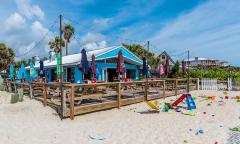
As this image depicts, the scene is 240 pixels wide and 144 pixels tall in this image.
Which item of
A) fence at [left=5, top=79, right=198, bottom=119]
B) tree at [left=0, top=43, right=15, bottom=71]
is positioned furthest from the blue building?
tree at [left=0, top=43, right=15, bottom=71]

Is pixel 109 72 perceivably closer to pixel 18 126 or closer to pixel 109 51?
pixel 109 51

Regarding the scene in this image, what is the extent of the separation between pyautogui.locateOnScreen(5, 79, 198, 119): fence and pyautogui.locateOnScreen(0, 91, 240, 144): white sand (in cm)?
34

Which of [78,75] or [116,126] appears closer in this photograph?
[116,126]

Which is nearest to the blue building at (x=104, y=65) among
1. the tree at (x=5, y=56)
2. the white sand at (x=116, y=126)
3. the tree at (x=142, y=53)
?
the white sand at (x=116, y=126)

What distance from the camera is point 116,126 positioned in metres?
6.98

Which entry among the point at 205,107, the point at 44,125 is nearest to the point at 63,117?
the point at 44,125

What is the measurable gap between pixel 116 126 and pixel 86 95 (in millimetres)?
2686

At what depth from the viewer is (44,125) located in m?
7.05

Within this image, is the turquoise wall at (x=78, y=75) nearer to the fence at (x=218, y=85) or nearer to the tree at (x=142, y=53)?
the fence at (x=218, y=85)

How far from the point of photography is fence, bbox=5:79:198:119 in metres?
7.96

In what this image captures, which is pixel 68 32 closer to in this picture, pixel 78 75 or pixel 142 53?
→ pixel 142 53

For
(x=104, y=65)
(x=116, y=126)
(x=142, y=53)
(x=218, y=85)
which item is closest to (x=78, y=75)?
(x=104, y=65)

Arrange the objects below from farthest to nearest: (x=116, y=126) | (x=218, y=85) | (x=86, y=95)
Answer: (x=218, y=85)
(x=86, y=95)
(x=116, y=126)

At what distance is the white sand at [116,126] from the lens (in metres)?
5.57
